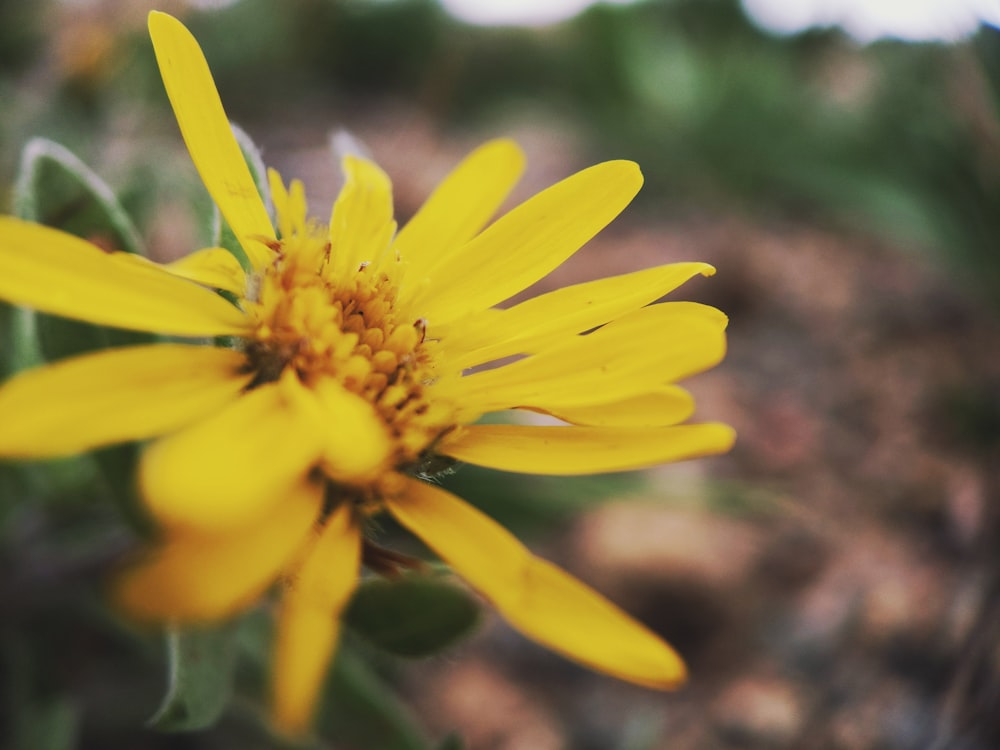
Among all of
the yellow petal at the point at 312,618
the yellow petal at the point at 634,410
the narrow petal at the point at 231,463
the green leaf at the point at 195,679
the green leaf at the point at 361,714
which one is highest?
the yellow petal at the point at 634,410

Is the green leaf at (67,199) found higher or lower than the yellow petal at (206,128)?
lower

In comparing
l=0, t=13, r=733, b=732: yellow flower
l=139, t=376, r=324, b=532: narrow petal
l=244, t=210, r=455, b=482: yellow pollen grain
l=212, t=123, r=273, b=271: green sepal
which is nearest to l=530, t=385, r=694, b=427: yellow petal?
l=0, t=13, r=733, b=732: yellow flower

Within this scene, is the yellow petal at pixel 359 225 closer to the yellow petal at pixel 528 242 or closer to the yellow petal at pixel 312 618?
the yellow petal at pixel 528 242

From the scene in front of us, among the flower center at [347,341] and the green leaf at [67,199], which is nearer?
the flower center at [347,341]

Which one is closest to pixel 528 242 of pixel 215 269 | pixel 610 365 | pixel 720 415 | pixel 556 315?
pixel 556 315

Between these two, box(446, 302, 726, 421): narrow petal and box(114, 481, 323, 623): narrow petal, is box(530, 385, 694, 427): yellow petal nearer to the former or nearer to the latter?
box(446, 302, 726, 421): narrow petal

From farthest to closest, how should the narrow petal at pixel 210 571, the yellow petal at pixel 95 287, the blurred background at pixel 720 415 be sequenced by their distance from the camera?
the blurred background at pixel 720 415 < the yellow petal at pixel 95 287 < the narrow petal at pixel 210 571

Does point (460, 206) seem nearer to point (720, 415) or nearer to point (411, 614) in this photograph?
point (411, 614)

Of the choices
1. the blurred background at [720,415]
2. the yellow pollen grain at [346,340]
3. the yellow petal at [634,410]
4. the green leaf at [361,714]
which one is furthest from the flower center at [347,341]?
the green leaf at [361,714]
